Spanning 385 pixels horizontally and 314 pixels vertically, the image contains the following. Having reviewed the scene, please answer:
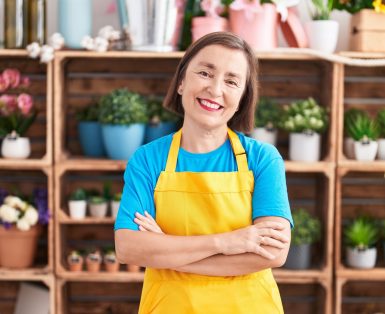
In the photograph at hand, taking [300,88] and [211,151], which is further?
[300,88]

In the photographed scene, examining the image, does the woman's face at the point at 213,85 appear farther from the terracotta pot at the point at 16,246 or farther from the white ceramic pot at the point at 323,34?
the terracotta pot at the point at 16,246

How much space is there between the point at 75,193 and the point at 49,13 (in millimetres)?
839

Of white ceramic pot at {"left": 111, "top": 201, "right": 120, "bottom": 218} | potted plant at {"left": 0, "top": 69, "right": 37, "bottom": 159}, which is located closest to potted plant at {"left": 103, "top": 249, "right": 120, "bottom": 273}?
white ceramic pot at {"left": 111, "top": 201, "right": 120, "bottom": 218}

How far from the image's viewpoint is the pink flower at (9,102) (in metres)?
2.94

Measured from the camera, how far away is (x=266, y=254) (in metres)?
1.67

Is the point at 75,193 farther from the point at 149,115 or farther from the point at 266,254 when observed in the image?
the point at 266,254

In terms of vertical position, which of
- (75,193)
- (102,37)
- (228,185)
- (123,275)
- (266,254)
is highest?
(102,37)

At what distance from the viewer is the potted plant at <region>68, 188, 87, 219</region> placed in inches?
116

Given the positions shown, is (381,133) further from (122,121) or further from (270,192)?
(270,192)

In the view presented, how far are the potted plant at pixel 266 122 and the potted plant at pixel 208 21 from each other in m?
0.38

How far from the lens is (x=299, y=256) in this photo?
2965 mm

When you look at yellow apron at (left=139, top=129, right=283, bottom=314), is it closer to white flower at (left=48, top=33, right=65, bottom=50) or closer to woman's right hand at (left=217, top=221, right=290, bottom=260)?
woman's right hand at (left=217, top=221, right=290, bottom=260)

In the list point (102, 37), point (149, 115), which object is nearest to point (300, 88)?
point (149, 115)

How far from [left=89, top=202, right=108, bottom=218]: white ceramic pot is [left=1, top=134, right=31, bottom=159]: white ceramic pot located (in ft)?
1.21
